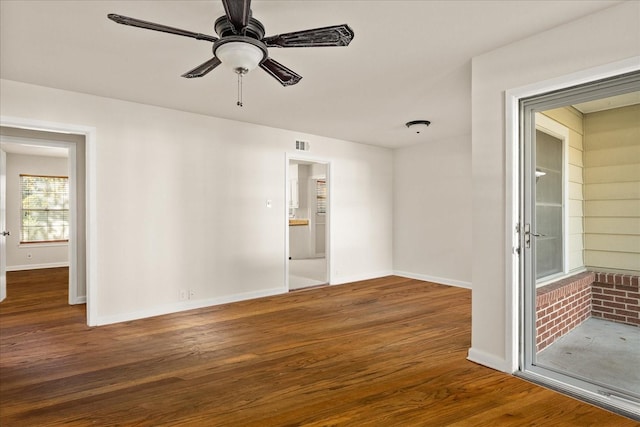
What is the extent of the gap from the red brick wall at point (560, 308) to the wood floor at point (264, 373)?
510mm

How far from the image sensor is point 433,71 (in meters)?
3.23

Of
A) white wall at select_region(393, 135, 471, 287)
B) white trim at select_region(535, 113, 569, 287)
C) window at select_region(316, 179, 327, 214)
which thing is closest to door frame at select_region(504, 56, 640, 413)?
white trim at select_region(535, 113, 569, 287)

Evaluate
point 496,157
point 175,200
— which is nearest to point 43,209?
point 175,200

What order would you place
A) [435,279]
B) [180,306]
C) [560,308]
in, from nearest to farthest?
[560,308], [180,306], [435,279]

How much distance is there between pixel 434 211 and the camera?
627 centimetres

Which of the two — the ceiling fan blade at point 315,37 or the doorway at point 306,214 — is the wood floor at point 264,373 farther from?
the doorway at point 306,214

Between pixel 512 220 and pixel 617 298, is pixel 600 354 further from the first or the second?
pixel 512 220

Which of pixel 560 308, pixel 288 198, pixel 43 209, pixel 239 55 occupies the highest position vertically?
pixel 239 55

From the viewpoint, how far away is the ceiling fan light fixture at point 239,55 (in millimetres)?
2053

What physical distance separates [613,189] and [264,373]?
2.77m

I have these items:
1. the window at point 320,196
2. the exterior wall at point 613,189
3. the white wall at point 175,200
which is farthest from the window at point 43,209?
the exterior wall at point 613,189

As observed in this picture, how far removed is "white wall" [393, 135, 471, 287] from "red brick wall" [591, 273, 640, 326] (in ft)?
10.6

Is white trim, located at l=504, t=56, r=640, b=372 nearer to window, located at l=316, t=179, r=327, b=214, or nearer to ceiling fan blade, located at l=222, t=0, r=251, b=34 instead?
ceiling fan blade, located at l=222, t=0, r=251, b=34

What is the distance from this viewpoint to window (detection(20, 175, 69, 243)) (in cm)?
791
